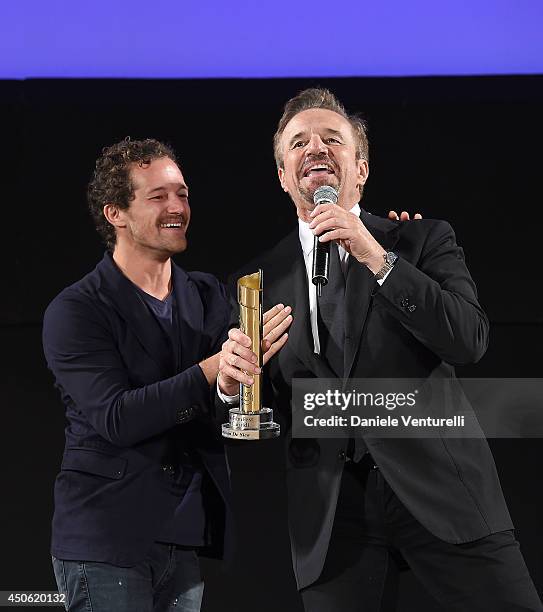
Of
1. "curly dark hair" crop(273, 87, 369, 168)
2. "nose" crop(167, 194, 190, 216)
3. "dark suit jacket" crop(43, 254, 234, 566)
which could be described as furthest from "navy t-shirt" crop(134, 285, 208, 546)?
"curly dark hair" crop(273, 87, 369, 168)

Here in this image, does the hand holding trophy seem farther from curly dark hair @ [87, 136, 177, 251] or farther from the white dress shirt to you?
curly dark hair @ [87, 136, 177, 251]

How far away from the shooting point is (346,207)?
2.01 metres

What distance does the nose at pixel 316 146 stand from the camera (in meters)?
1.99

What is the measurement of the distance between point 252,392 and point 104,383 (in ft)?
1.44

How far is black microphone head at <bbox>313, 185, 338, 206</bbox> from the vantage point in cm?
183

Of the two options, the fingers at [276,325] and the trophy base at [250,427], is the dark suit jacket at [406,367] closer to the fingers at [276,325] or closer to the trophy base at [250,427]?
the fingers at [276,325]

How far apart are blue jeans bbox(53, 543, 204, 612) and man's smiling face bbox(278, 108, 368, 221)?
0.86 meters

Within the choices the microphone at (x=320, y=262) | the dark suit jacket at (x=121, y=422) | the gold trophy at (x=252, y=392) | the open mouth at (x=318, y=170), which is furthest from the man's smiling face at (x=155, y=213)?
the microphone at (x=320, y=262)

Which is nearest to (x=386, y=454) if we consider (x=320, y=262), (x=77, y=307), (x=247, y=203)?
(x=320, y=262)

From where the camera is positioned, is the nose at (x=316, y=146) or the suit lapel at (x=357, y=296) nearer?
the suit lapel at (x=357, y=296)

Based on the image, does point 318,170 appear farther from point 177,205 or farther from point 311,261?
point 177,205

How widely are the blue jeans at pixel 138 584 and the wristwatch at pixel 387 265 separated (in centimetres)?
83

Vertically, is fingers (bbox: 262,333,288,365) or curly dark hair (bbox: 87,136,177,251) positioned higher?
curly dark hair (bbox: 87,136,177,251)

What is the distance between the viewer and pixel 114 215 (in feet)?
7.58
